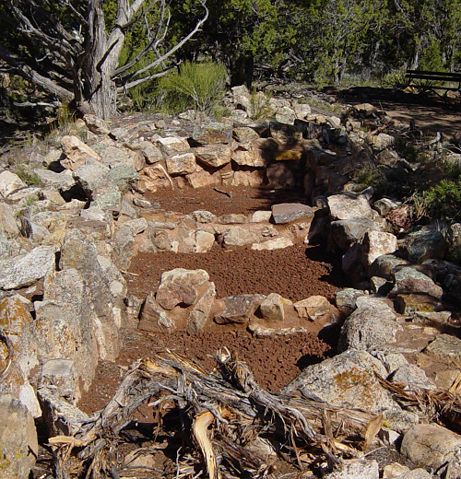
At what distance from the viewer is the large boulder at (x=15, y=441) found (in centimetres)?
302

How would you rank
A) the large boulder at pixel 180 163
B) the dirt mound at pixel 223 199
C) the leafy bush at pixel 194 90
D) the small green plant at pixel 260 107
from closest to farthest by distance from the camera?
the dirt mound at pixel 223 199 < the large boulder at pixel 180 163 < the leafy bush at pixel 194 90 < the small green plant at pixel 260 107

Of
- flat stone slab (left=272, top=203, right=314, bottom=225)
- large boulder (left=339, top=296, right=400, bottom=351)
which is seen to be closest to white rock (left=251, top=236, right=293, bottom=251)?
flat stone slab (left=272, top=203, right=314, bottom=225)

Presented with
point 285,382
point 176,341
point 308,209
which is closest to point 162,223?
point 308,209

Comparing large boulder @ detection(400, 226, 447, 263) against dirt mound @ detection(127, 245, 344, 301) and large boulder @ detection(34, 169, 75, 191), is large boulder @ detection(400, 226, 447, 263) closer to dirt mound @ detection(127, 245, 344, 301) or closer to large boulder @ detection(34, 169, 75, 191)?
dirt mound @ detection(127, 245, 344, 301)

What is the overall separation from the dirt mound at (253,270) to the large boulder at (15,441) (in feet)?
10.3

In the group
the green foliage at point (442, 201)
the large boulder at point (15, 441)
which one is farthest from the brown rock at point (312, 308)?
the large boulder at point (15, 441)

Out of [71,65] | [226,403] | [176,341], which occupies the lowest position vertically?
[176,341]

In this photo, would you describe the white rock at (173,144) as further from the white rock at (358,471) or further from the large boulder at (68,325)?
the white rock at (358,471)

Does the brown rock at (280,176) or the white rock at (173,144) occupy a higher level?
the white rock at (173,144)

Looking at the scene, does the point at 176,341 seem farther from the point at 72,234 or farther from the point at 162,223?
the point at 162,223

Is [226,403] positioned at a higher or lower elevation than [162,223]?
higher

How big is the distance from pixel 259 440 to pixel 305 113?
28.5 feet

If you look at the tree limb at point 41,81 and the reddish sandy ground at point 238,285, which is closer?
the reddish sandy ground at point 238,285

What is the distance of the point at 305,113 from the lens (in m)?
11.2
